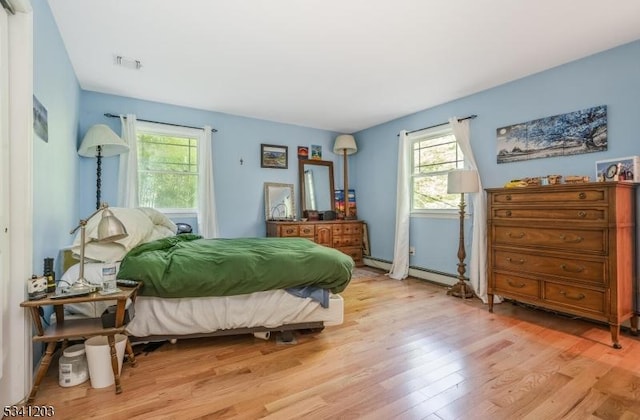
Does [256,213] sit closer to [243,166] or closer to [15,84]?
[243,166]

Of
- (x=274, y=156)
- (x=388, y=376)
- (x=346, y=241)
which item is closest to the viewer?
(x=388, y=376)

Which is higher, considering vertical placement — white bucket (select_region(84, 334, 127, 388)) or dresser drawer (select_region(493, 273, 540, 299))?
dresser drawer (select_region(493, 273, 540, 299))

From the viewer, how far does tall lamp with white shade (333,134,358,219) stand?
5082 millimetres

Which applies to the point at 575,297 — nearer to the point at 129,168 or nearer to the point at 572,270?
the point at 572,270

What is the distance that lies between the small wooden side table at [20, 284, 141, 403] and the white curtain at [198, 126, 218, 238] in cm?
226

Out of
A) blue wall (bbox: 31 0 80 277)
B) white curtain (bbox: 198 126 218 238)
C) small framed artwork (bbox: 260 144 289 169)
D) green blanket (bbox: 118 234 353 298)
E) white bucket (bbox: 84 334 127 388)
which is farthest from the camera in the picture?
small framed artwork (bbox: 260 144 289 169)

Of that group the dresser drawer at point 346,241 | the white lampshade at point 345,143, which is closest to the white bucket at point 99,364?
the dresser drawer at point 346,241

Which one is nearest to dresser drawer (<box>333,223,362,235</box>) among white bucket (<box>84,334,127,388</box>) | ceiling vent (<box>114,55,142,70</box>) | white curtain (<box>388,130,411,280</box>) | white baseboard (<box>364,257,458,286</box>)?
white baseboard (<box>364,257,458,286</box>)

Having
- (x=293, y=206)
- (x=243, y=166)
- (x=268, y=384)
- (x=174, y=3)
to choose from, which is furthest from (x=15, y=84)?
(x=293, y=206)

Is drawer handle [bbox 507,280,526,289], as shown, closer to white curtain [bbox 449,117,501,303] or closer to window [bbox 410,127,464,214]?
white curtain [bbox 449,117,501,303]

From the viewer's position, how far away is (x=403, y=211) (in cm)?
441

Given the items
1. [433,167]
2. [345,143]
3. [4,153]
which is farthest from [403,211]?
[4,153]

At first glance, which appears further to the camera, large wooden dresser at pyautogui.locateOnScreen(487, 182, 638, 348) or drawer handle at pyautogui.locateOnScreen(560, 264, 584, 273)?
drawer handle at pyautogui.locateOnScreen(560, 264, 584, 273)

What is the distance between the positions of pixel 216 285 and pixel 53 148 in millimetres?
1671
